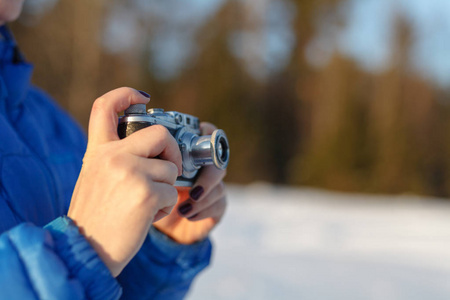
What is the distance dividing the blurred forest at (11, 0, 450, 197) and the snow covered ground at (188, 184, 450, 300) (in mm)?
3218

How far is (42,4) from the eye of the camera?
28.6 ft

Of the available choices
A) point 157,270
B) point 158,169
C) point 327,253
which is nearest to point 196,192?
point 157,270

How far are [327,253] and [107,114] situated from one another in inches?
123

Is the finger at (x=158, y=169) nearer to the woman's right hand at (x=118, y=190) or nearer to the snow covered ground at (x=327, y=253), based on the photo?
the woman's right hand at (x=118, y=190)

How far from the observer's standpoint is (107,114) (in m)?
0.69

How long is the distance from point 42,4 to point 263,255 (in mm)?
7525

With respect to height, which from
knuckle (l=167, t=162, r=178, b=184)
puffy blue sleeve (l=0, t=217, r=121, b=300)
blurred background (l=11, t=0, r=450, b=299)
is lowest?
blurred background (l=11, t=0, r=450, b=299)

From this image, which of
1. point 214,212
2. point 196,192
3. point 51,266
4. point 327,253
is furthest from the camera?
point 327,253

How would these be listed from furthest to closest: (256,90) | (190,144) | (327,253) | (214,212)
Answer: (256,90) < (327,253) < (214,212) < (190,144)

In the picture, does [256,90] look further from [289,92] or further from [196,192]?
[196,192]

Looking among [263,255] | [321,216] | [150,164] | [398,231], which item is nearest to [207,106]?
[321,216]

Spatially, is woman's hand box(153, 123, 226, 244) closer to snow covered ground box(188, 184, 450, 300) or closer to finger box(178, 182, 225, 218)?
finger box(178, 182, 225, 218)

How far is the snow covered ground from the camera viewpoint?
102 inches

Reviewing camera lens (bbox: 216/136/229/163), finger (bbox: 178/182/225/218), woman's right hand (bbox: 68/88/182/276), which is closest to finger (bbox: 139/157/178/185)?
woman's right hand (bbox: 68/88/182/276)
